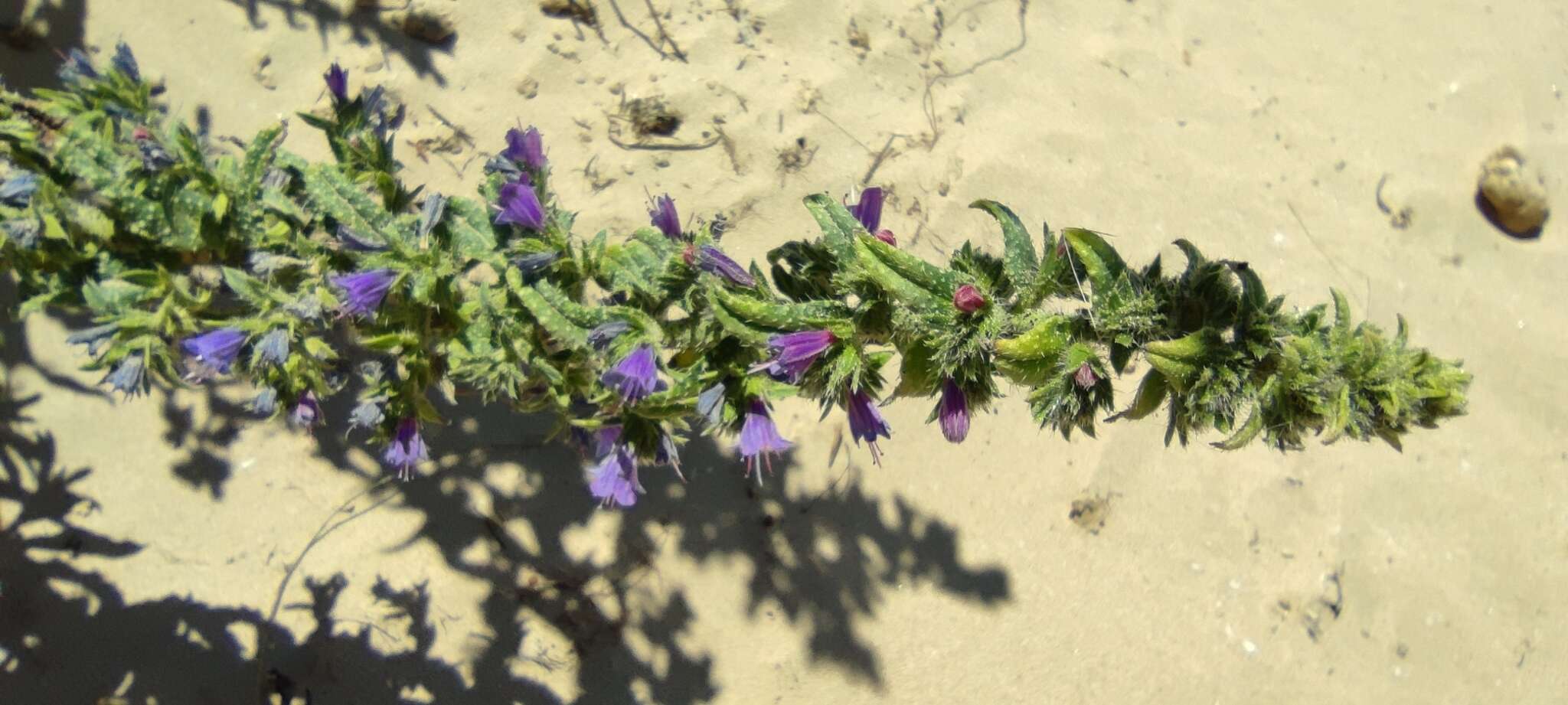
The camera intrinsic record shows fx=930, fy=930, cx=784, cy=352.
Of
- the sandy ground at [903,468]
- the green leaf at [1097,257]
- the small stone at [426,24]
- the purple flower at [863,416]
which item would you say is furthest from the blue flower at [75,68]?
the green leaf at [1097,257]

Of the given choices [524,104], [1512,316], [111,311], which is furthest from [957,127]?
[111,311]

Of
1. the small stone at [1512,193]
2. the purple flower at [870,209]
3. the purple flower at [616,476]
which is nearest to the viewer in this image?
the purple flower at [870,209]

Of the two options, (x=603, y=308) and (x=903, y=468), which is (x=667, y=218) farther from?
(x=903, y=468)

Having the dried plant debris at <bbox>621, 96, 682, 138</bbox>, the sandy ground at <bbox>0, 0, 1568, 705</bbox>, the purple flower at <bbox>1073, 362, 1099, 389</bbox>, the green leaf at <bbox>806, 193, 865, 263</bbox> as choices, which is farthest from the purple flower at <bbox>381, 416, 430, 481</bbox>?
the dried plant debris at <bbox>621, 96, 682, 138</bbox>

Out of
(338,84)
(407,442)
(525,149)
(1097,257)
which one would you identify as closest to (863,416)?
(1097,257)

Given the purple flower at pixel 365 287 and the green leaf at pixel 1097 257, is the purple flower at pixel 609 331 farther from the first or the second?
the green leaf at pixel 1097 257

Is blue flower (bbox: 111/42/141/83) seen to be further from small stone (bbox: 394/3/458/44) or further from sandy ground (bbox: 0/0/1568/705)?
small stone (bbox: 394/3/458/44)
